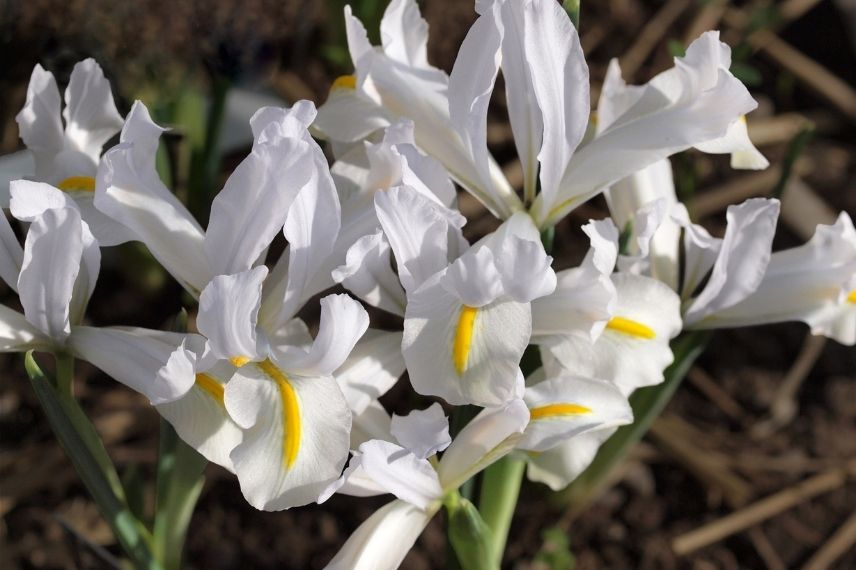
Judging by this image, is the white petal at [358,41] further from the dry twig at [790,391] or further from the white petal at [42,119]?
the dry twig at [790,391]

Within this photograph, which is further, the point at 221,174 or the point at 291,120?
the point at 221,174

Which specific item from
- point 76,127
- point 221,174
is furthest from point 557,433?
point 221,174

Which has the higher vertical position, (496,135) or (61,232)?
(61,232)

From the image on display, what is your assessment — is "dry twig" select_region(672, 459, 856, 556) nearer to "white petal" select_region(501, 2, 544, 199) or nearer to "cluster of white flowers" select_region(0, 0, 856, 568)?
"cluster of white flowers" select_region(0, 0, 856, 568)

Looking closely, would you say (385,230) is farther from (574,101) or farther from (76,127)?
(76,127)

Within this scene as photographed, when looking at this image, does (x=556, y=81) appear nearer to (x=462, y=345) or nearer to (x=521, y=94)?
(x=521, y=94)

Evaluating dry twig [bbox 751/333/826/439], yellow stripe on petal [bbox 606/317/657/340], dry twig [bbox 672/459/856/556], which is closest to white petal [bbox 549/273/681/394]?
yellow stripe on petal [bbox 606/317/657/340]

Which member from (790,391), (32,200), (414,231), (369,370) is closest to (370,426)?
(369,370)
